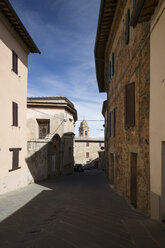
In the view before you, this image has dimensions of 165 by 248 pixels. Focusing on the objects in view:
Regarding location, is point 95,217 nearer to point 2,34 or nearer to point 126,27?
point 126,27

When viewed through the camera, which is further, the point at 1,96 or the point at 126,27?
the point at 1,96

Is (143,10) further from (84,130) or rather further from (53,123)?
(84,130)

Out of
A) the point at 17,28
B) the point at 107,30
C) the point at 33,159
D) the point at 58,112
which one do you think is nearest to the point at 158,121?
the point at 107,30

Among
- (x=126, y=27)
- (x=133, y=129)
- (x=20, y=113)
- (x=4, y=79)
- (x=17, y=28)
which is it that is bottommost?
(x=133, y=129)

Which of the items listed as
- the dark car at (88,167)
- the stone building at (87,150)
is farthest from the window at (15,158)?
the stone building at (87,150)

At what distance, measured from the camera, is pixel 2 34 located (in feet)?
32.6

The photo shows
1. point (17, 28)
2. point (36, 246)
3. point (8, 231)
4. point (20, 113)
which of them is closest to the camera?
point (36, 246)

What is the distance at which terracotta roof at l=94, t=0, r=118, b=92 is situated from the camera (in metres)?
9.41

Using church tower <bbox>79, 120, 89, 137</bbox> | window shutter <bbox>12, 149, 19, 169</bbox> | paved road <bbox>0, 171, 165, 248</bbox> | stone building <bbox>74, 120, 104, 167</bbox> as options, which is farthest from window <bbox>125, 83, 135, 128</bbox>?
church tower <bbox>79, 120, 89, 137</bbox>

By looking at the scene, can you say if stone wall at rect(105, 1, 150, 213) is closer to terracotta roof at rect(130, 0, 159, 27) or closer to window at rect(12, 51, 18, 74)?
terracotta roof at rect(130, 0, 159, 27)

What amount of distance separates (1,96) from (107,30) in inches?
275

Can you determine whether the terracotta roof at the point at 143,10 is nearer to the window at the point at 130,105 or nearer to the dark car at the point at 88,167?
the window at the point at 130,105

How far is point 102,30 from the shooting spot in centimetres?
1181

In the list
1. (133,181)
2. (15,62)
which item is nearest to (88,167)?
(15,62)
